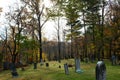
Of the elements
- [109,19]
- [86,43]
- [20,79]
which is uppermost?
[109,19]

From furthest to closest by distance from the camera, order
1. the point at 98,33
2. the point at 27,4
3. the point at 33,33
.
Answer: the point at 33,33
the point at 98,33
the point at 27,4

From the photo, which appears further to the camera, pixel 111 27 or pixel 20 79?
pixel 111 27

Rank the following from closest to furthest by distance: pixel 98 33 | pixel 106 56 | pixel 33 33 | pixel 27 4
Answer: pixel 27 4
pixel 98 33
pixel 33 33
pixel 106 56

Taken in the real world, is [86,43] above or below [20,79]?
above

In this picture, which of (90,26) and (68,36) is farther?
(68,36)

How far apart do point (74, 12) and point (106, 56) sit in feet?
63.0

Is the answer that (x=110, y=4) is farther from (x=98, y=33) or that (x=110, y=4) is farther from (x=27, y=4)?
(x=27, y=4)

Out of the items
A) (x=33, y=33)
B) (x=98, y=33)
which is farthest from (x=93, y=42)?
(x=33, y=33)

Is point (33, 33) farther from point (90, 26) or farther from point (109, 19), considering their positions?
point (109, 19)

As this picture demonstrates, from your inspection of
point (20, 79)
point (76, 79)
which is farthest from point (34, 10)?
point (76, 79)

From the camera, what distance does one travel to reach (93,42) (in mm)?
55906

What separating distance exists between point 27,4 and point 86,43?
1631cm

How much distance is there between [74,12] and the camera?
57750mm

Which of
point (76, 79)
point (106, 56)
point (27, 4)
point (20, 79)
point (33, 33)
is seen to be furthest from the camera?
point (106, 56)
